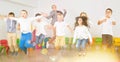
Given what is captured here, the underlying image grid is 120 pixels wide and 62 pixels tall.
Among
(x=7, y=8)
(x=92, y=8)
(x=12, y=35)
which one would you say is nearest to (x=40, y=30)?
(x=12, y=35)

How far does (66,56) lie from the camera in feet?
13.1

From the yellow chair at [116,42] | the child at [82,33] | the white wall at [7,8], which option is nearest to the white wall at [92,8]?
the yellow chair at [116,42]

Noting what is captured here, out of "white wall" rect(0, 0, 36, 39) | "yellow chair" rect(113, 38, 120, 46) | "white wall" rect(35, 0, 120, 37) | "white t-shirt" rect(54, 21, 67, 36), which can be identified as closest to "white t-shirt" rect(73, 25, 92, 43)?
"white t-shirt" rect(54, 21, 67, 36)

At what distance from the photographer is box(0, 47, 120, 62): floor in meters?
3.77

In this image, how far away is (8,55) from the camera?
4324 millimetres

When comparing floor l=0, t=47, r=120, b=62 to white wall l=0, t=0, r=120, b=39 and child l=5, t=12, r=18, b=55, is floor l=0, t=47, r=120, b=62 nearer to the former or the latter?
child l=5, t=12, r=18, b=55

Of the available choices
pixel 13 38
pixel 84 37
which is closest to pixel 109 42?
pixel 84 37

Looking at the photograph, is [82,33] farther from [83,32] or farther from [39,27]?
[39,27]

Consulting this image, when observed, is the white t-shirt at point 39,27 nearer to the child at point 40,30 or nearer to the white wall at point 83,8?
the child at point 40,30

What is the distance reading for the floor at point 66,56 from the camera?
3.77 metres

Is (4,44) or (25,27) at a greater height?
(25,27)

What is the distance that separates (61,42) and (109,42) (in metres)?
0.83

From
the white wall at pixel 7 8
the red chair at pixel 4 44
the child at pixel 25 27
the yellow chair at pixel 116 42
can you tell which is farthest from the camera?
the white wall at pixel 7 8

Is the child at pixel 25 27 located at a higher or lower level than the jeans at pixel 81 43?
higher
